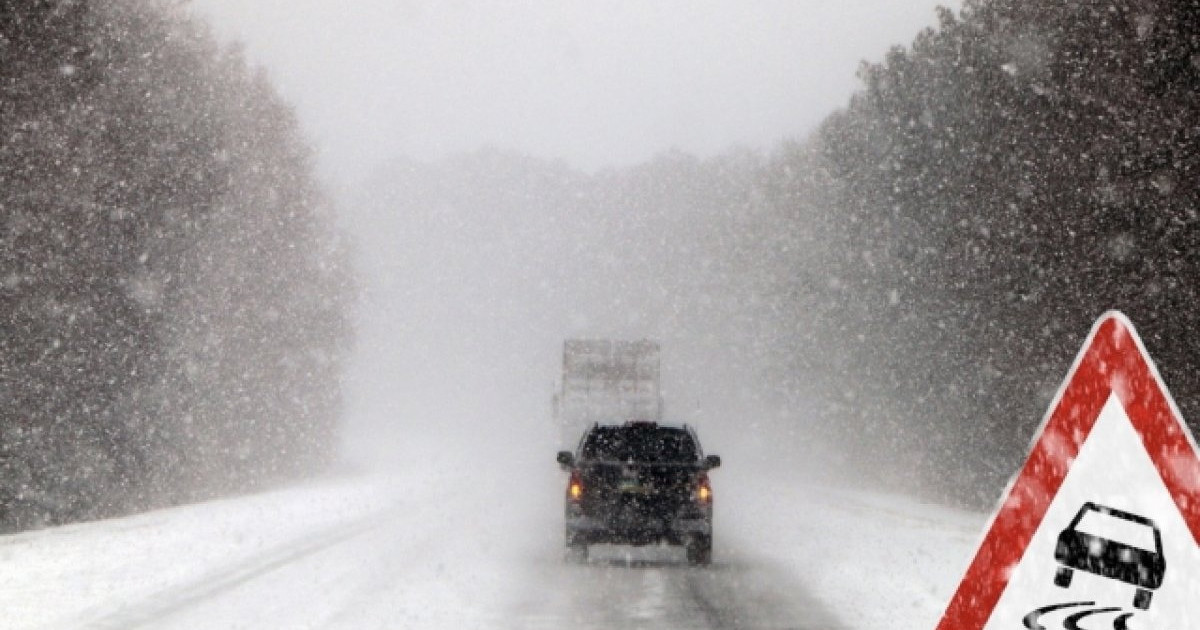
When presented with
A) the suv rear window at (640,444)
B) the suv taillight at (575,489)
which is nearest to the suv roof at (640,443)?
the suv rear window at (640,444)

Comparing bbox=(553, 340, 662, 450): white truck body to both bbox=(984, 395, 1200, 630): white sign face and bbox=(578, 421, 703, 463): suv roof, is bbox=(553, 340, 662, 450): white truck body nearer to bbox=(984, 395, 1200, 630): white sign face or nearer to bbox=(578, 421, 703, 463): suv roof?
bbox=(578, 421, 703, 463): suv roof

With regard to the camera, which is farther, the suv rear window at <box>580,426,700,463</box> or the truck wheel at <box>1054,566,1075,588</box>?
the suv rear window at <box>580,426,700,463</box>

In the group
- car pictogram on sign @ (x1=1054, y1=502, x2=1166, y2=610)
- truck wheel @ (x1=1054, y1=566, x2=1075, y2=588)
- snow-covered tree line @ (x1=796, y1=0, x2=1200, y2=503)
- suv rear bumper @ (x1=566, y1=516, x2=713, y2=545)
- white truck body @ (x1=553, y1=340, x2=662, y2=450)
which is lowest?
suv rear bumper @ (x1=566, y1=516, x2=713, y2=545)

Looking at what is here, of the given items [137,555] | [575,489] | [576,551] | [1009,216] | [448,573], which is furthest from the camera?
[1009,216]

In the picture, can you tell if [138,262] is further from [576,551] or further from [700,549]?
[700,549]

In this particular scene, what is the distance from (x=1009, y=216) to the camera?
26.4 metres

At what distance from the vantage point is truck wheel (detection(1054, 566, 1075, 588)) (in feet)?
13.9

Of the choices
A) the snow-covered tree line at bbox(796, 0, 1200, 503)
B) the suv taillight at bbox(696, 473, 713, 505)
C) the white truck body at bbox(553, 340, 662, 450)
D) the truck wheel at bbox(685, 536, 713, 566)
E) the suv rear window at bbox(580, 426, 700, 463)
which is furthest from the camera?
the white truck body at bbox(553, 340, 662, 450)

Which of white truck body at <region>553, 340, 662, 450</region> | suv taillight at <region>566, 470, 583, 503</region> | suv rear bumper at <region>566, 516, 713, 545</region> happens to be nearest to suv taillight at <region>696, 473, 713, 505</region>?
suv rear bumper at <region>566, 516, 713, 545</region>

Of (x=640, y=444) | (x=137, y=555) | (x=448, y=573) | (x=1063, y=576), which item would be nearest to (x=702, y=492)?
(x=640, y=444)

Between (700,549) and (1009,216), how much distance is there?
11742 mm

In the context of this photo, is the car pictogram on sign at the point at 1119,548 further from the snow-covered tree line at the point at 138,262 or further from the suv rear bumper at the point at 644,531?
the snow-covered tree line at the point at 138,262

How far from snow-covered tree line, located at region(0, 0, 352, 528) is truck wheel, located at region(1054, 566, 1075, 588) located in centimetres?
2595

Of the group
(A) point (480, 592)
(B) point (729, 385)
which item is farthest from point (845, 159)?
(B) point (729, 385)
